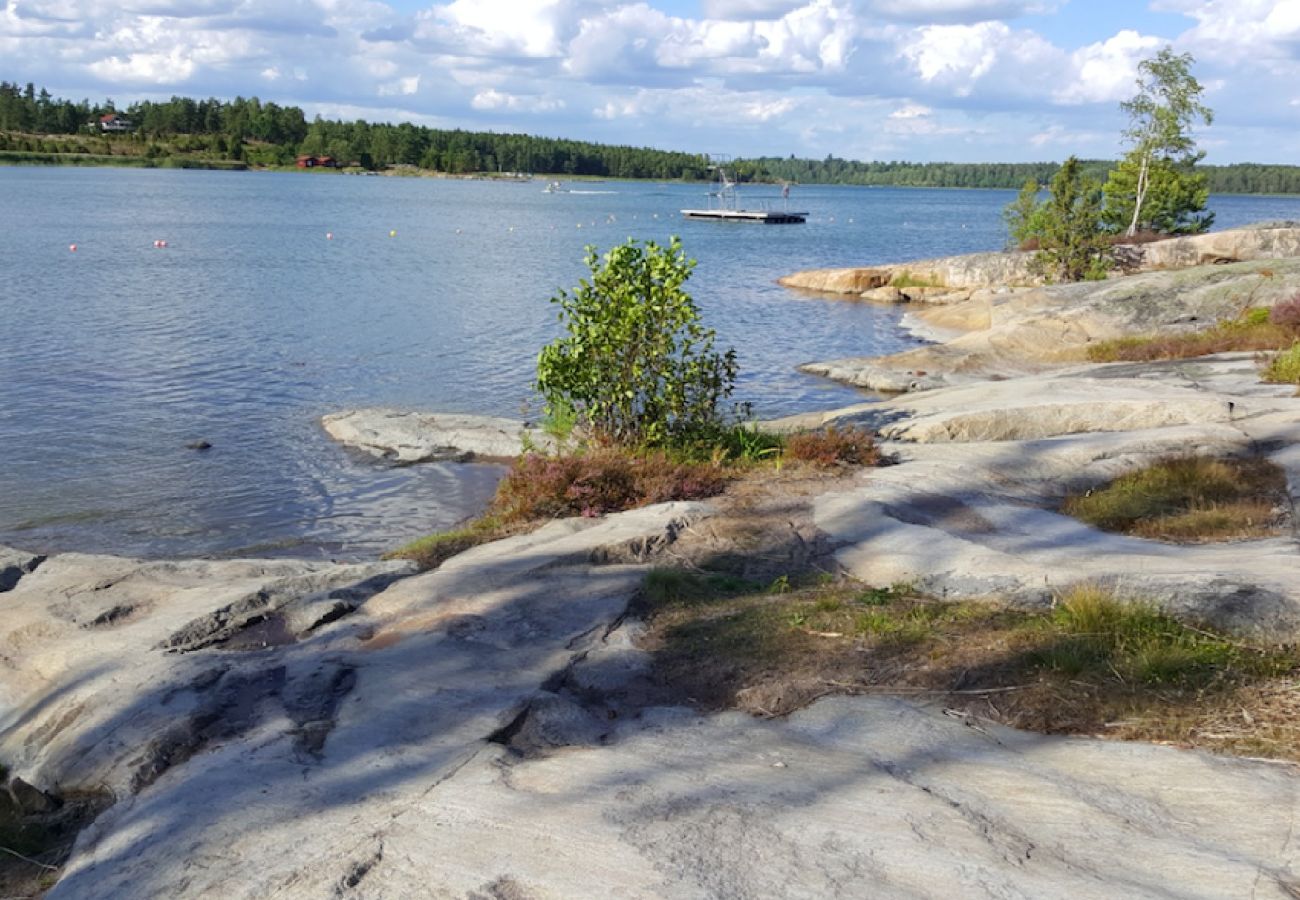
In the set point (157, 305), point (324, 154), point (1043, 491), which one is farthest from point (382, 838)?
point (324, 154)

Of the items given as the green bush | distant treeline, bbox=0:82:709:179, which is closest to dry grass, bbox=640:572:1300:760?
the green bush

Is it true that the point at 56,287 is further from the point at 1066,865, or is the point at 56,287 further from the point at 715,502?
the point at 1066,865

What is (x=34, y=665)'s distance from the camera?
325 inches

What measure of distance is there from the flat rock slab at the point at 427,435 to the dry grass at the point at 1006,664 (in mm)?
10004

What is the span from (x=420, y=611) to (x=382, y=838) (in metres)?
3.48

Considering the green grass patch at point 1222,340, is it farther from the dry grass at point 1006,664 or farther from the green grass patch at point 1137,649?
the dry grass at point 1006,664

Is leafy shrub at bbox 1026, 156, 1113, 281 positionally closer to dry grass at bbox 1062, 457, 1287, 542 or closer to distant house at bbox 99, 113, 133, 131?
dry grass at bbox 1062, 457, 1287, 542

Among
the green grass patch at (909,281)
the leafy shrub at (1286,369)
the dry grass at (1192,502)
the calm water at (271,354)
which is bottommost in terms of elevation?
the calm water at (271,354)

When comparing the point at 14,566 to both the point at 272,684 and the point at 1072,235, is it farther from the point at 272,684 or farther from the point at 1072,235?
the point at 1072,235

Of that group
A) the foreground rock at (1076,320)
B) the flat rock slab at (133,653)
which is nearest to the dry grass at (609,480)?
the flat rock slab at (133,653)

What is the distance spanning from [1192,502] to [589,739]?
669 centimetres

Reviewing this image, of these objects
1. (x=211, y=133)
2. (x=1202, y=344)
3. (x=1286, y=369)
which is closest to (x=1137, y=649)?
(x=1286, y=369)

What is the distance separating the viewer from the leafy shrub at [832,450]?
11.8 m

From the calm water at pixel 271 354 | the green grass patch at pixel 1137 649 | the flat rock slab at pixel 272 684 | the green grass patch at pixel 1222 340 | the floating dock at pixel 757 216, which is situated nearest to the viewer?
the flat rock slab at pixel 272 684
